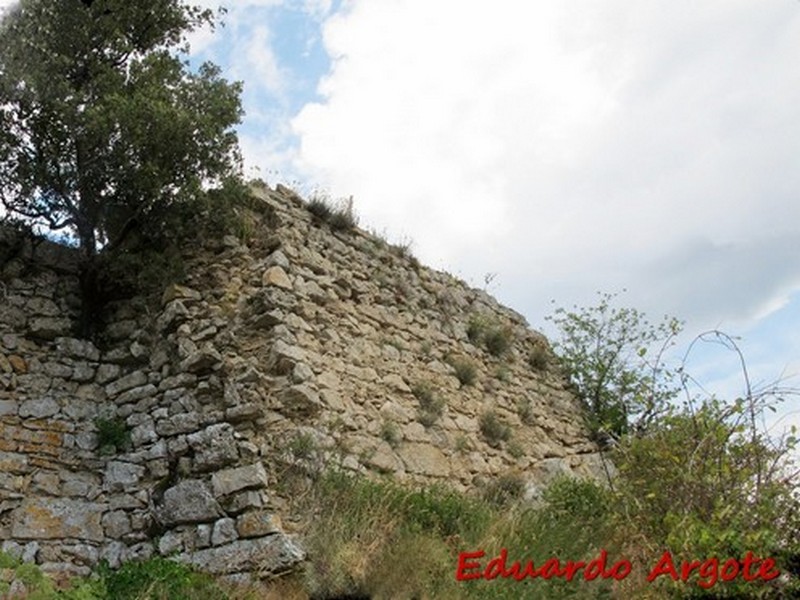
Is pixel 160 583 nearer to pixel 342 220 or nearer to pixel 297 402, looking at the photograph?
pixel 297 402

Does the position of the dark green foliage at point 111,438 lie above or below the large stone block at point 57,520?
above

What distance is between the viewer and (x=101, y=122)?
8.91 metres

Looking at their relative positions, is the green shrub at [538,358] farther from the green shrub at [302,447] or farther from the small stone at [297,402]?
the green shrub at [302,447]

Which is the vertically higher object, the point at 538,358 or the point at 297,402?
the point at 538,358

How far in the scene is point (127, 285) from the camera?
9719mm

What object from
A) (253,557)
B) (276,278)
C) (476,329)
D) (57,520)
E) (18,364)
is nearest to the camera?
(253,557)

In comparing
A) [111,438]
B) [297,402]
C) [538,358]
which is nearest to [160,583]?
[297,402]

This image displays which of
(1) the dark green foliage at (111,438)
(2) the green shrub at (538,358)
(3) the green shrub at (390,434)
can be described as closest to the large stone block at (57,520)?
(1) the dark green foliage at (111,438)

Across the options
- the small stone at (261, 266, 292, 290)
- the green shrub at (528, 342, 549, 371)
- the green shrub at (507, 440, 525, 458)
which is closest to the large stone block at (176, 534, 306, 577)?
the small stone at (261, 266, 292, 290)

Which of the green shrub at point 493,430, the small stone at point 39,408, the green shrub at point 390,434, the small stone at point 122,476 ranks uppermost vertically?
the green shrub at point 493,430

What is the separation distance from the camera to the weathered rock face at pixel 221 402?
25.6 feet

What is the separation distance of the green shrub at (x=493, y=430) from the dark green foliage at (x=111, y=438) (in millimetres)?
4618

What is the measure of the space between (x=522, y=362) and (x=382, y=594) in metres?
7.32
